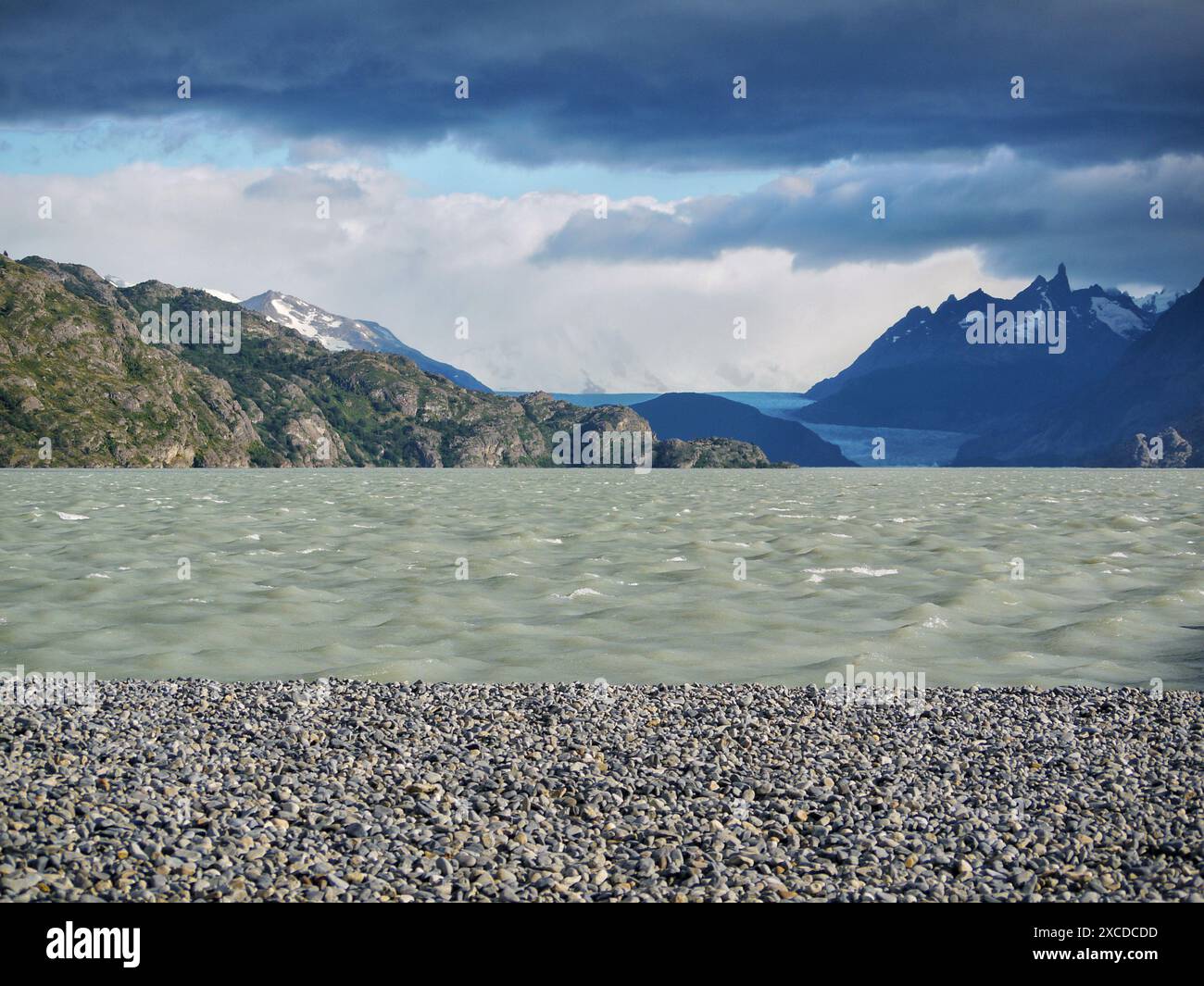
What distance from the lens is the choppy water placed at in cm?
2178

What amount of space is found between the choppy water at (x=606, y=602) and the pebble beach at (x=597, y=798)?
11.8 feet

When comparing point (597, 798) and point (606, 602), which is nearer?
point (597, 798)

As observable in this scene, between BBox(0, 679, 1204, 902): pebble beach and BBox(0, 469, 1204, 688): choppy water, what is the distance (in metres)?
3.61

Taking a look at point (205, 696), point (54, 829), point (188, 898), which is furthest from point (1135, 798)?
point (205, 696)

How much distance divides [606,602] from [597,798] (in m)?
16.7

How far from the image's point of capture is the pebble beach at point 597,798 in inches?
409

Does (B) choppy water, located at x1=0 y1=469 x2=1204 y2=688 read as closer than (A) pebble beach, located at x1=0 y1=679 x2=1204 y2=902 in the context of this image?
No

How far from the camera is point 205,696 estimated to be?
18.0 meters

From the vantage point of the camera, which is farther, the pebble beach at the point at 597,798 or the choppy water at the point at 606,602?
the choppy water at the point at 606,602

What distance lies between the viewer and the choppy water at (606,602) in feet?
71.5

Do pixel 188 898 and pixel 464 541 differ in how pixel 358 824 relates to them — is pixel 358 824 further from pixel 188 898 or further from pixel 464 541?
pixel 464 541

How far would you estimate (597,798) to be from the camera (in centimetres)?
1260

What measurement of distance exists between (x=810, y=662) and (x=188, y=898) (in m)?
14.5
